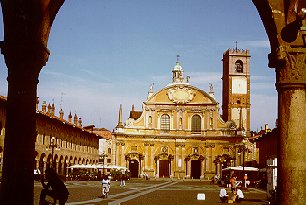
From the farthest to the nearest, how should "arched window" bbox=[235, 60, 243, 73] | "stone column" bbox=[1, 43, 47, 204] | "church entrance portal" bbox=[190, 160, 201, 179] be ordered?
"arched window" bbox=[235, 60, 243, 73], "church entrance portal" bbox=[190, 160, 201, 179], "stone column" bbox=[1, 43, 47, 204]

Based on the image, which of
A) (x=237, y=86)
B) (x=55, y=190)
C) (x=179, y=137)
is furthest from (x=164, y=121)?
(x=55, y=190)

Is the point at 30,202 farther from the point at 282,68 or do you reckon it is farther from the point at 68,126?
the point at 68,126

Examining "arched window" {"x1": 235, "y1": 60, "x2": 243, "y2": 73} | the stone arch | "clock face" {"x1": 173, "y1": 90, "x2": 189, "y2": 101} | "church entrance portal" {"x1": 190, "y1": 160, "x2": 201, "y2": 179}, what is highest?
"arched window" {"x1": 235, "y1": 60, "x2": 243, "y2": 73}

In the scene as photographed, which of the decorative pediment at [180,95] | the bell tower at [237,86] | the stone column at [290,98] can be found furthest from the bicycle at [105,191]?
the bell tower at [237,86]

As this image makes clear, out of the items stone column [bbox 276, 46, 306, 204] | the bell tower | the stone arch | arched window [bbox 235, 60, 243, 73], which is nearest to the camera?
stone column [bbox 276, 46, 306, 204]

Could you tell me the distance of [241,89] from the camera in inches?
3620

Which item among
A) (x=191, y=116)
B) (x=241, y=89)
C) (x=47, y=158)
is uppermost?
(x=241, y=89)

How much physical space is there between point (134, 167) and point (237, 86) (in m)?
25.4

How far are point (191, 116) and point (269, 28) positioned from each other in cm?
7091

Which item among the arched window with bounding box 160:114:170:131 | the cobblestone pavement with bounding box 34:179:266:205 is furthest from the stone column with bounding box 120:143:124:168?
the cobblestone pavement with bounding box 34:179:266:205

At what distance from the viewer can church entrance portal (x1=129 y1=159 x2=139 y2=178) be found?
77.4 meters

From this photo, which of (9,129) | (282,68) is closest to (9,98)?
(9,129)

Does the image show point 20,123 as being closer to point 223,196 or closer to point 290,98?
point 290,98

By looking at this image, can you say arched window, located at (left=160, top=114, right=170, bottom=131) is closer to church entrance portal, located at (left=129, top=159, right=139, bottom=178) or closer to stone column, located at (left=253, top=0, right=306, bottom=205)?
church entrance portal, located at (left=129, top=159, right=139, bottom=178)
